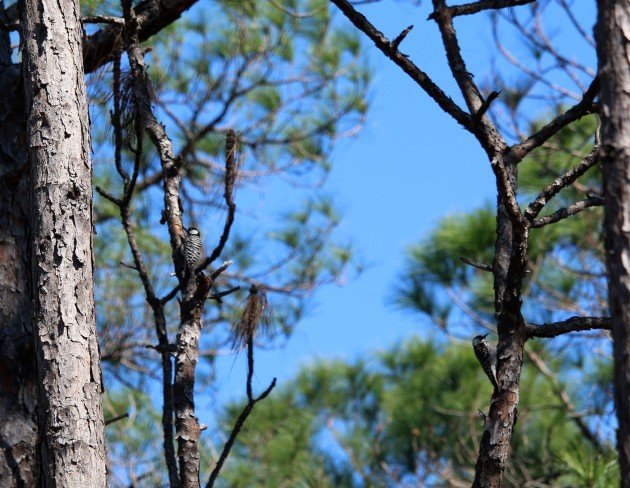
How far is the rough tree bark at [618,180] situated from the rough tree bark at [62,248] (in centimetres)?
59

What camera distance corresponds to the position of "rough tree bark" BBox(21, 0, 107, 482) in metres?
1.06

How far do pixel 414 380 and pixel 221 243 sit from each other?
386cm

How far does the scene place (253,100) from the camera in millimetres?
3529

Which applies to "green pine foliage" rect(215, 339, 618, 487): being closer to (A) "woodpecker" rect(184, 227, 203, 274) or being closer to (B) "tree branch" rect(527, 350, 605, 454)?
(B) "tree branch" rect(527, 350, 605, 454)

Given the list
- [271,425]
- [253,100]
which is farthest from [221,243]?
[271,425]

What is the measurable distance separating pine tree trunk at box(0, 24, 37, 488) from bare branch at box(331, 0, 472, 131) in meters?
0.60

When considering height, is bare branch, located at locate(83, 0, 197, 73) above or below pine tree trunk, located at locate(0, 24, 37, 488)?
above

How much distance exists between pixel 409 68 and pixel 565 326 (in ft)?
1.09

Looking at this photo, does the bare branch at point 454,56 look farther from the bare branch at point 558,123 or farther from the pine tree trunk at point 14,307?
the pine tree trunk at point 14,307

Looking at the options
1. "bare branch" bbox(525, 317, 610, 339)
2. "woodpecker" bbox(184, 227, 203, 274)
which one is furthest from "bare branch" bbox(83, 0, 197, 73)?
"bare branch" bbox(525, 317, 610, 339)

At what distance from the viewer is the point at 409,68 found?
112 cm

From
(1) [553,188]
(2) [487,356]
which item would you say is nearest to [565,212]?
(1) [553,188]

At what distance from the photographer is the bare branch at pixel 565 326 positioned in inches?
40.3

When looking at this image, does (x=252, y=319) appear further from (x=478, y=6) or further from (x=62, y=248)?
(x=478, y=6)
